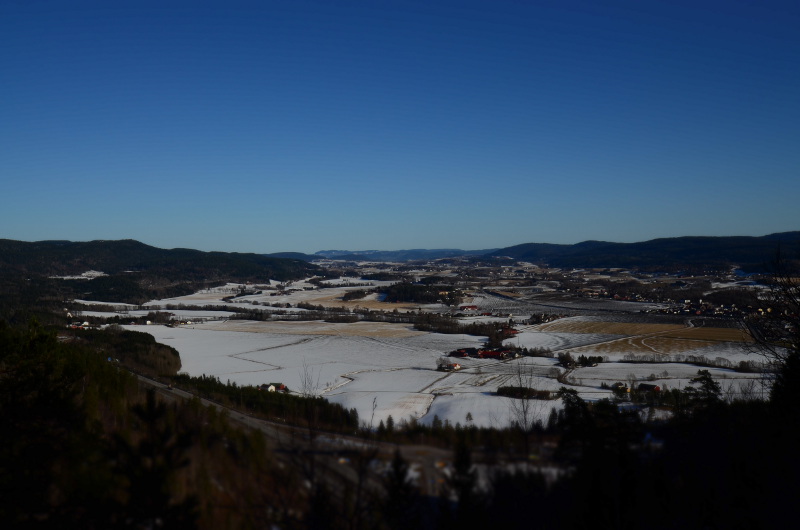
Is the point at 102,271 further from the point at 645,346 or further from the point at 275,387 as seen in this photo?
the point at 645,346

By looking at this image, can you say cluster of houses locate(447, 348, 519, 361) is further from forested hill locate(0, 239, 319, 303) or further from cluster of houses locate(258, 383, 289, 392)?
forested hill locate(0, 239, 319, 303)

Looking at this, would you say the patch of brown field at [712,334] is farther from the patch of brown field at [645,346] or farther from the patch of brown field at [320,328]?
the patch of brown field at [320,328]

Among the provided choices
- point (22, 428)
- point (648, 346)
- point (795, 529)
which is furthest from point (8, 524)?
point (648, 346)

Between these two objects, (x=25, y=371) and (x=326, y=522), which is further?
(x=25, y=371)

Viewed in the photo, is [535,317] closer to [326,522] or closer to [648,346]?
[648,346]

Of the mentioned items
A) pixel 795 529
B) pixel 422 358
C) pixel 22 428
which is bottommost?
pixel 422 358

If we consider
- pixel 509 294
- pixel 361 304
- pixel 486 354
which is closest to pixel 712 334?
pixel 486 354

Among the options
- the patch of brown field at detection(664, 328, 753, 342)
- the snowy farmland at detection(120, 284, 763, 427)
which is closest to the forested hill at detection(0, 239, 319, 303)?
the snowy farmland at detection(120, 284, 763, 427)
